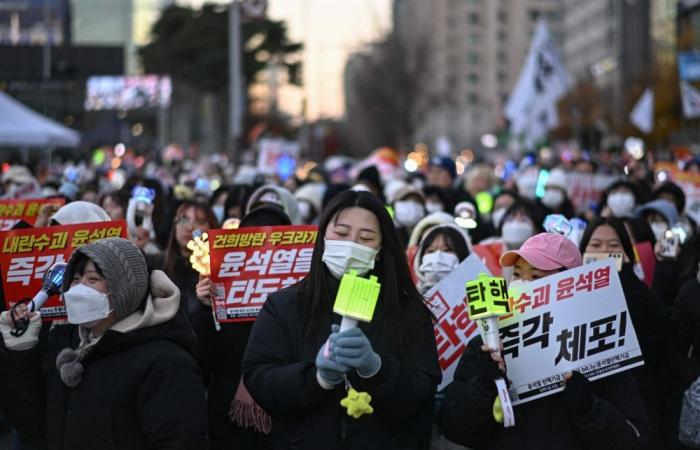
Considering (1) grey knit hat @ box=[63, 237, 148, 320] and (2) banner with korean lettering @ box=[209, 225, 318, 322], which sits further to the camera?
(2) banner with korean lettering @ box=[209, 225, 318, 322]

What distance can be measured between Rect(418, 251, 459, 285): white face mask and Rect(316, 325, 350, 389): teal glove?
8.12 feet

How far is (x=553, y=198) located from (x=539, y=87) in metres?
13.9

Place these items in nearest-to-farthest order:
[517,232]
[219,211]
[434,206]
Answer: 1. [517,232]
2. [219,211]
3. [434,206]

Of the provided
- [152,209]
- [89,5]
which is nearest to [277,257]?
[152,209]

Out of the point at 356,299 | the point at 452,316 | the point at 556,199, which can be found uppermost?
the point at 356,299

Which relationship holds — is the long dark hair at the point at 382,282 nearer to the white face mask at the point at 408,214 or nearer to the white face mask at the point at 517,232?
the white face mask at the point at 517,232

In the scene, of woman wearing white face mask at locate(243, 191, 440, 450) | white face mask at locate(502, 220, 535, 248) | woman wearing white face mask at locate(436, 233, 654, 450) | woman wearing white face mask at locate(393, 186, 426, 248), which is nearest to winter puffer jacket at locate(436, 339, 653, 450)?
woman wearing white face mask at locate(436, 233, 654, 450)

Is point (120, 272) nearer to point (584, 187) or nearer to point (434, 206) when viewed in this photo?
point (434, 206)

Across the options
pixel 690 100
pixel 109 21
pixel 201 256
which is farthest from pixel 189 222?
pixel 109 21

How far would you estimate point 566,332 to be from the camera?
15.7ft

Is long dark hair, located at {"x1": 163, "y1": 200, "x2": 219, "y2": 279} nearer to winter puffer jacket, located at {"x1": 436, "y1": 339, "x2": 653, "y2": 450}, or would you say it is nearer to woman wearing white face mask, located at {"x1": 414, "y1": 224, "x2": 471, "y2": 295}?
woman wearing white face mask, located at {"x1": 414, "y1": 224, "x2": 471, "y2": 295}

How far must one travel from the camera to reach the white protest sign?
585 cm

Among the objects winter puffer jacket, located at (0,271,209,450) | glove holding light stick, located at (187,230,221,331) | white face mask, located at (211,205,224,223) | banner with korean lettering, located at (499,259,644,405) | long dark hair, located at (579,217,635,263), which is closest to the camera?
winter puffer jacket, located at (0,271,209,450)

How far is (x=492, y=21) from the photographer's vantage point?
126750 millimetres
